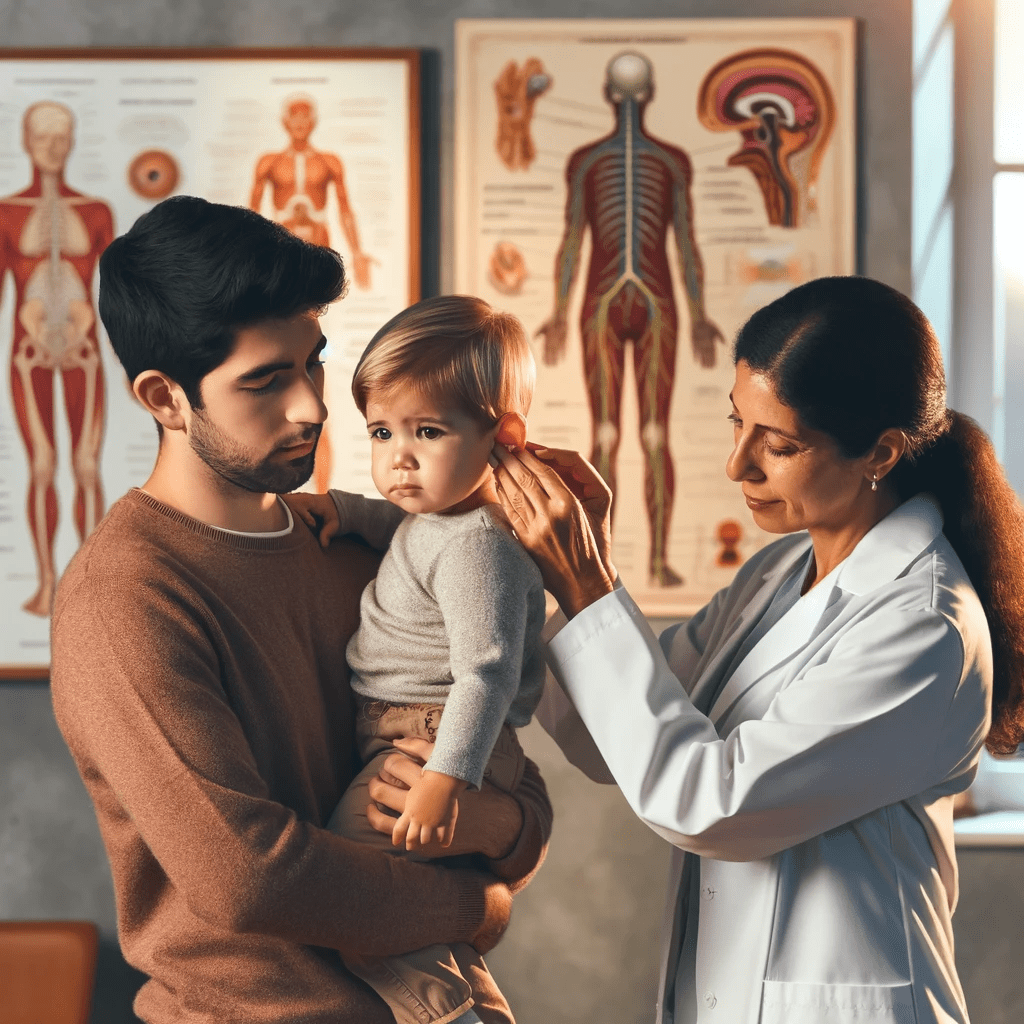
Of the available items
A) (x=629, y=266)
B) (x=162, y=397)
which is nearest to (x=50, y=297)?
(x=629, y=266)

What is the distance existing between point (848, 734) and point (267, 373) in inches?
31.3

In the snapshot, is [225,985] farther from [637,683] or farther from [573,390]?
[573,390]

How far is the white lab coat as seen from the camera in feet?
4.11

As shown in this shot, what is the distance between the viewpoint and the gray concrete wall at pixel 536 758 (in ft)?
8.55

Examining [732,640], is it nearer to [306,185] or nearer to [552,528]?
[552,528]

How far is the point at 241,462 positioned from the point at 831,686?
743mm

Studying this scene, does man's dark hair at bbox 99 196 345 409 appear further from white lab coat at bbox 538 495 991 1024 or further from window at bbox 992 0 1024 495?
window at bbox 992 0 1024 495

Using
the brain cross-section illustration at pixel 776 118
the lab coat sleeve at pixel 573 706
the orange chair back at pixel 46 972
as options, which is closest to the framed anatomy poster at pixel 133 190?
the orange chair back at pixel 46 972

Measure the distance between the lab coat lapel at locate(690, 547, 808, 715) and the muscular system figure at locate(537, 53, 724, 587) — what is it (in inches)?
42.2

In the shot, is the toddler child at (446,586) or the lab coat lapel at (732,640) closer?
the toddler child at (446,586)

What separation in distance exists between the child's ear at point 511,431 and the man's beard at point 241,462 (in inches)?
9.9

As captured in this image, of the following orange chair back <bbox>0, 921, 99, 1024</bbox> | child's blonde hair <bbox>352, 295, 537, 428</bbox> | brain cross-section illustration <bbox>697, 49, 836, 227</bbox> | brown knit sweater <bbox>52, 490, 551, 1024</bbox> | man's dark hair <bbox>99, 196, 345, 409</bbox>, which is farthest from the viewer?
brain cross-section illustration <bbox>697, 49, 836, 227</bbox>

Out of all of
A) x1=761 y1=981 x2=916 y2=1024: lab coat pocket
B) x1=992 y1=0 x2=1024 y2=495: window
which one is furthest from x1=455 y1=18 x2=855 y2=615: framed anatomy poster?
x1=761 y1=981 x2=916 y2=1024: lab coat pocket

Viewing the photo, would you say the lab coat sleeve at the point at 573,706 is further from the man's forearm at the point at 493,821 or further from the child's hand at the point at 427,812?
the child's hand at the point at 427,812
